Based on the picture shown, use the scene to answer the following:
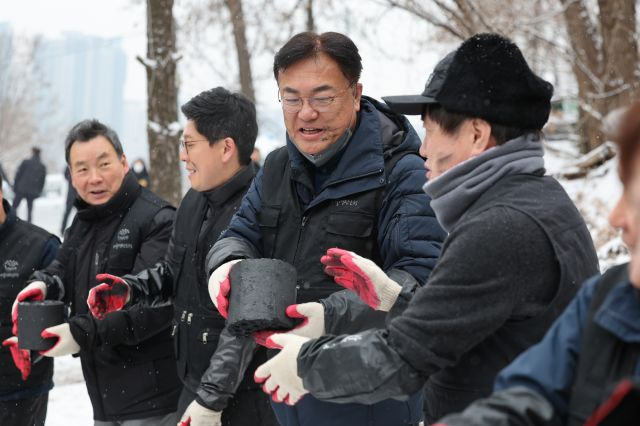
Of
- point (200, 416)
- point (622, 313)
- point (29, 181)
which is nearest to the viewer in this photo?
point (622, 313)

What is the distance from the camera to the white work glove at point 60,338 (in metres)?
3.79

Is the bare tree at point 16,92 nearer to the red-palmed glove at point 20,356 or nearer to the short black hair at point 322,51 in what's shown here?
the red-palmed glove at point 20,356

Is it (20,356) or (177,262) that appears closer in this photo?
(177,262)

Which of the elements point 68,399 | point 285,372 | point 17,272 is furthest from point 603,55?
point 285,372

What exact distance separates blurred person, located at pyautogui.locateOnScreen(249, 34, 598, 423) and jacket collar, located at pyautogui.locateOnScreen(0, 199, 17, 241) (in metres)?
2.69

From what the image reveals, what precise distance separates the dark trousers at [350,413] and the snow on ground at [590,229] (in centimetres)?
105

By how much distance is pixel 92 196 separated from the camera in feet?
13.6

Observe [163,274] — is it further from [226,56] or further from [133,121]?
[133,121]

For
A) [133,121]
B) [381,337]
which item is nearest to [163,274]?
[381,337]

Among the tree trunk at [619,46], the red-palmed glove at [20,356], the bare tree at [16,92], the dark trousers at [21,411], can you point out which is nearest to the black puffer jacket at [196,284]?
the red-palmed glove at [20,356]

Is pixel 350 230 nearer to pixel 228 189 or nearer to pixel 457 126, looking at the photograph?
pixel 457 126

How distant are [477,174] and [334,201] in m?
0.82

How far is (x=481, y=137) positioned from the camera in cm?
214

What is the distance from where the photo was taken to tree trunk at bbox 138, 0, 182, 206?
7.80 m
